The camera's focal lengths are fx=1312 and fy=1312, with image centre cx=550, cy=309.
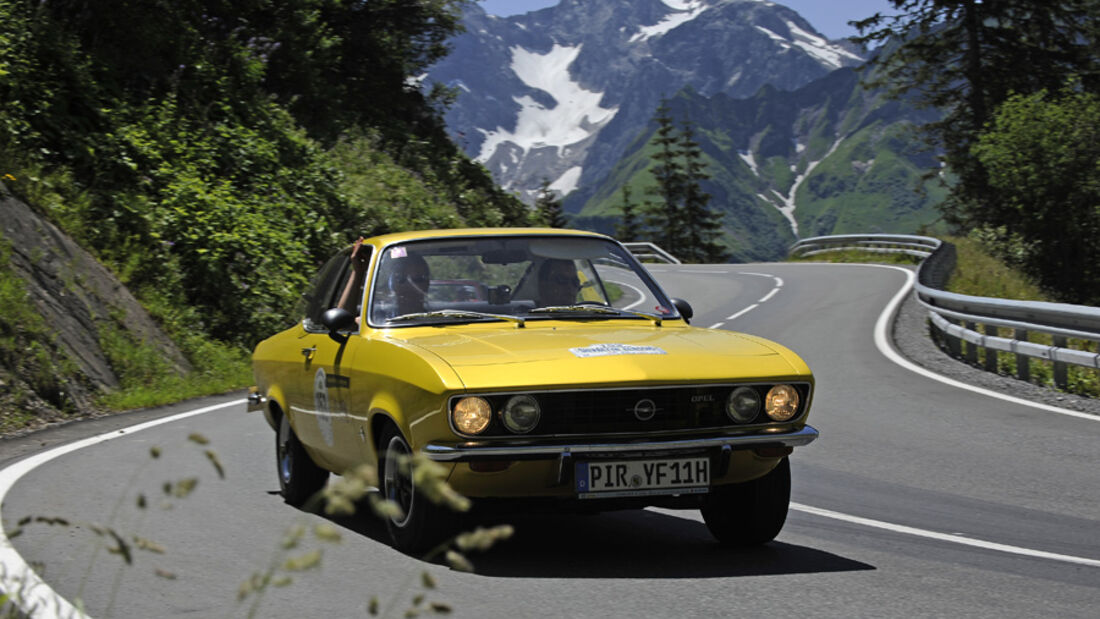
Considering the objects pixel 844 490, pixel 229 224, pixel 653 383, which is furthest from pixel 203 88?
pixel 653 383

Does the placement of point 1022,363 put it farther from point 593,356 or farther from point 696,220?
point 696,220

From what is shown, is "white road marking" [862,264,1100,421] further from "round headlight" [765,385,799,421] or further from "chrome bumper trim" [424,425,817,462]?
"chrome bumper trim" [424,425,817,462]

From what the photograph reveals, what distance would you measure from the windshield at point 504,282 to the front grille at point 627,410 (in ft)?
3.83

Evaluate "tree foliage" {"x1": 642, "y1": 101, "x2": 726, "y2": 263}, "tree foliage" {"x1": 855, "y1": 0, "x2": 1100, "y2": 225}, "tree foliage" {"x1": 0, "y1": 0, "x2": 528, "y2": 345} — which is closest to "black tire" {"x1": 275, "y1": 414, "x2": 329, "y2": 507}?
"tree foliage" {"x1": 0, "y1": 0, "x2": 528, "y2": 345}

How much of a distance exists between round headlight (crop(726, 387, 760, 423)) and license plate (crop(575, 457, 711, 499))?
258 mm

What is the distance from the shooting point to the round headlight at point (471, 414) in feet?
17.5

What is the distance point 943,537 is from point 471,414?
2.48m

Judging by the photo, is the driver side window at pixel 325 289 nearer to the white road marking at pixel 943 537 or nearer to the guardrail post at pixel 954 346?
the white road marking at pixel 943 537

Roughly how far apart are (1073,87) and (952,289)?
1932 cm

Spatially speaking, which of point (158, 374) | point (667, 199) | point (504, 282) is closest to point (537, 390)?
point (504, 282)

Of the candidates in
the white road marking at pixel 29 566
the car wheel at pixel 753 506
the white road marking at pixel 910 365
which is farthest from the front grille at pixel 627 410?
the white road marking at pixel 910 365

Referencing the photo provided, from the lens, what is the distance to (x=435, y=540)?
5598 millimetres

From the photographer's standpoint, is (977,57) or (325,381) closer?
(325,381)

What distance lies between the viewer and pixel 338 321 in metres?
6.48
